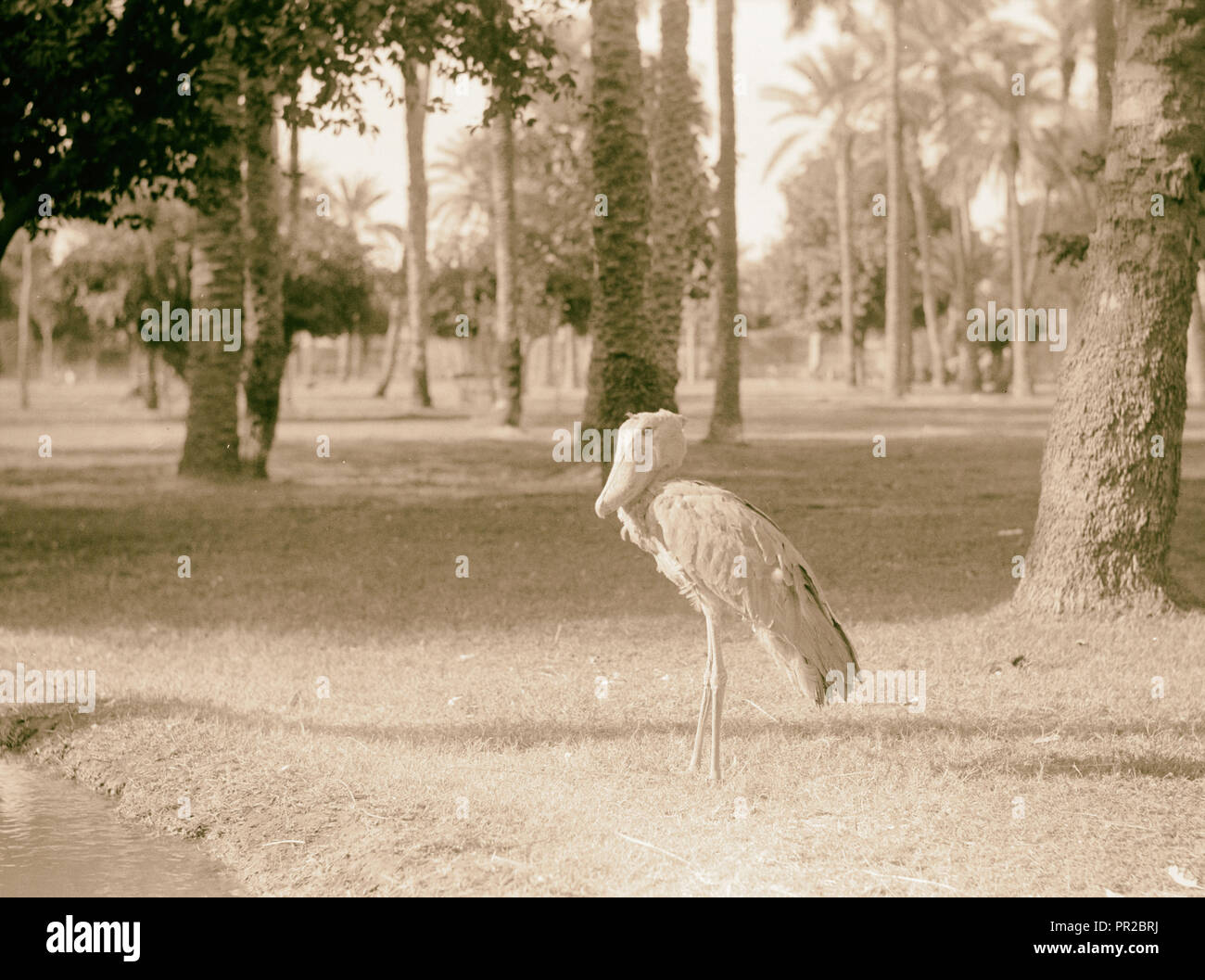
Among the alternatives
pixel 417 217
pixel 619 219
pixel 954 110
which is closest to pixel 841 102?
pixel 954 110

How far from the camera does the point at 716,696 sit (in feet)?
19.3

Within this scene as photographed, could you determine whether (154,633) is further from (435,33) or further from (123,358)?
(123,358)

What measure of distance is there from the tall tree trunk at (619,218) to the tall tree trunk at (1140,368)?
6.82 meters

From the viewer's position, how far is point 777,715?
743 centimetres

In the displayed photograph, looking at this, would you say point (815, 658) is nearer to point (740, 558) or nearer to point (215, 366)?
point (740, 558)

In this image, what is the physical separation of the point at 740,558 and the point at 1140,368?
5.26 meters

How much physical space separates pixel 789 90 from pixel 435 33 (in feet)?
128

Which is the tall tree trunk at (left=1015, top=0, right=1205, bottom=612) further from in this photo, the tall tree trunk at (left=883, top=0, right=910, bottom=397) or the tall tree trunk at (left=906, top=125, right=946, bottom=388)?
the tall tree trunk at (left=906, top=125, right=946, bottom=388)

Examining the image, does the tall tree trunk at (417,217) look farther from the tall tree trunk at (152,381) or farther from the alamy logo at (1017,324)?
the alamy logo at (1017,324)

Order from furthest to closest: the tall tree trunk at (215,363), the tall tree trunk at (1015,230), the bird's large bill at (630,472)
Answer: the tall tree trunk at (1015,230) < the tall tree trunk at (215,363) < the bird's large bill at (630,472)

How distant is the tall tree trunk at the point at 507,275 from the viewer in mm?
26484

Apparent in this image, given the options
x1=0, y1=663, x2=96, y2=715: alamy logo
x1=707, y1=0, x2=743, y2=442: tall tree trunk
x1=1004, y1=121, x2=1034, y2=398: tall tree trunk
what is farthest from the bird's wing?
x1=1004, y1=121, x2=1034, y2=398: tall tree trunk

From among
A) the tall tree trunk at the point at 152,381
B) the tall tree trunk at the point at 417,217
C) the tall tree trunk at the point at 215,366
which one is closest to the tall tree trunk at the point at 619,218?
the tall tree trunk at the point at 215,366
